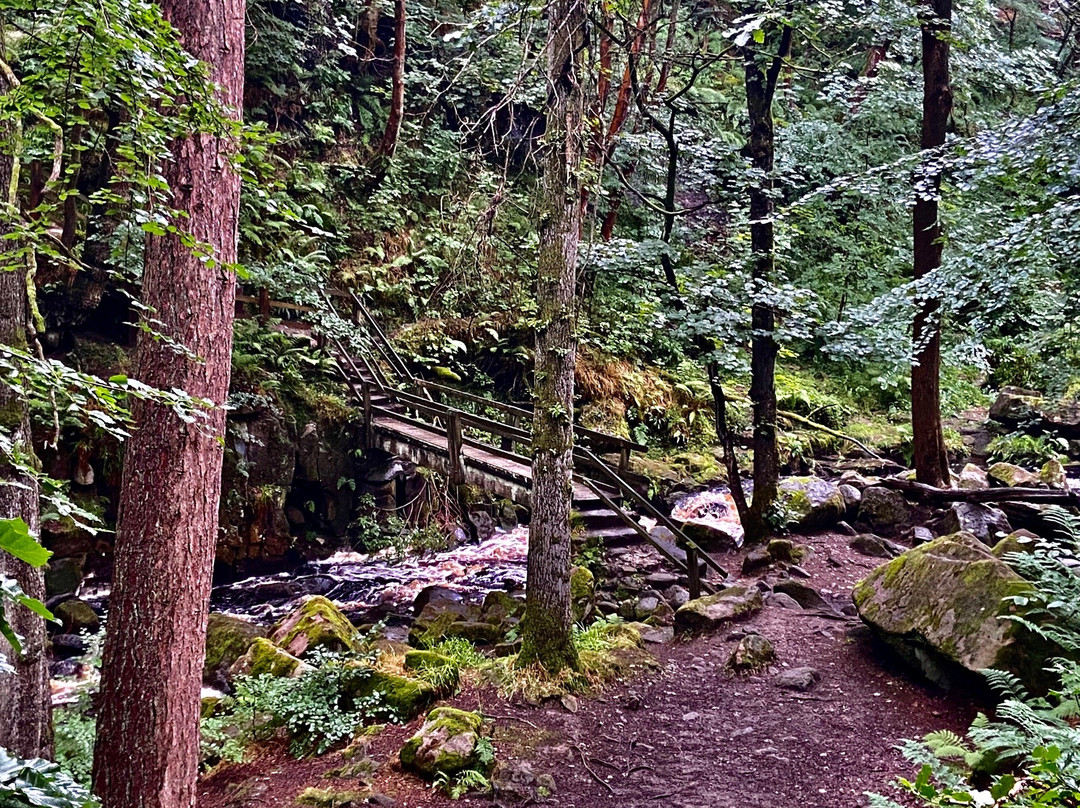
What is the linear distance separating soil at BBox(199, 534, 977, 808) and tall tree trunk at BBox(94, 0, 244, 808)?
1.15m

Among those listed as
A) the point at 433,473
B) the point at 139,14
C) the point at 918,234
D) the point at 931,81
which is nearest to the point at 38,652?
the point at 139,14

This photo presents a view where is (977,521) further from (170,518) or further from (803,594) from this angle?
(170,518)

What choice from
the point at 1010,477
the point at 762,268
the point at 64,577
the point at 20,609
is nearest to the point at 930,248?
the point at 762,268

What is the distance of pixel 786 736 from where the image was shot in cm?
490

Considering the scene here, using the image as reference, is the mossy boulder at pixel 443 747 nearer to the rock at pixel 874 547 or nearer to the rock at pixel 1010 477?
the rock at pixel 874 547

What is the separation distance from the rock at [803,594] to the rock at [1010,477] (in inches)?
213

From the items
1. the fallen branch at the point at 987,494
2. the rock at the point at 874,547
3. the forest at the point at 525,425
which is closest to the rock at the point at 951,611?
the forest at the point at 525,425

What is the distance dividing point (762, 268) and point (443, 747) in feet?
22.7

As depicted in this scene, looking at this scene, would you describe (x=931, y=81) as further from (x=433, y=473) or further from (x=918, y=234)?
(x=433, y=473)

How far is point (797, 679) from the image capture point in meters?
5.64

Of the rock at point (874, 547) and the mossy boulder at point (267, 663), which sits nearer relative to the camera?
the mossy boulder at point (267, 663)

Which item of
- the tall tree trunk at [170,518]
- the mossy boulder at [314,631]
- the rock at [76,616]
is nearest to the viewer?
the tall tree trunk at [170,518]

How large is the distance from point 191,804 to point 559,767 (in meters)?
2.25

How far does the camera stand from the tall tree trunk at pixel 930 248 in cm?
891
